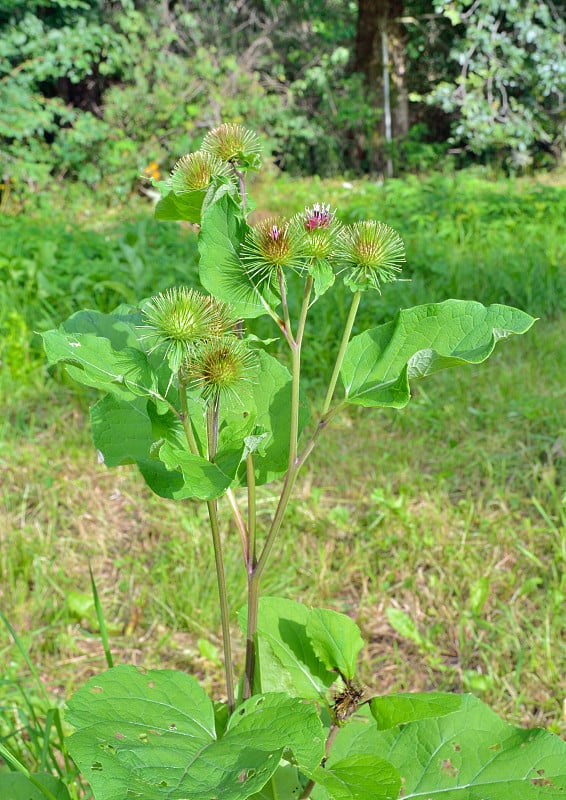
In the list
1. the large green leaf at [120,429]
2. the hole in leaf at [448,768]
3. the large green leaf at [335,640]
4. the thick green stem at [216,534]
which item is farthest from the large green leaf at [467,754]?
the large green leaf at [120,429]

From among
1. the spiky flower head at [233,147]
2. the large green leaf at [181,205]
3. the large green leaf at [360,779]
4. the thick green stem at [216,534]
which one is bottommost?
the large green leaf at [360,779]

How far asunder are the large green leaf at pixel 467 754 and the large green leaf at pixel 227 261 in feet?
1.54

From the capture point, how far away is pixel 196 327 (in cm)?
74

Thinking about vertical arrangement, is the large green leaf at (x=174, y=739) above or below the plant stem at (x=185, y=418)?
below

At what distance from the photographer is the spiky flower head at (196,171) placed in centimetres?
82

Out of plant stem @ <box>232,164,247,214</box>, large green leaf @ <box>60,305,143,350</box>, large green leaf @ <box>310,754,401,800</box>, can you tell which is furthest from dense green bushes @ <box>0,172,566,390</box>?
large green leaf @ <box>310,754,401,800</box>

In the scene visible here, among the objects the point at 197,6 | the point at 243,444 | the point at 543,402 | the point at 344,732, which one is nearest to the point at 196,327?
the point at 243,444

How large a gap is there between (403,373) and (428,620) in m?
1.52

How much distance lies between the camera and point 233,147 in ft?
2.78

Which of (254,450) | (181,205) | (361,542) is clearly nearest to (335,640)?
(254,450)

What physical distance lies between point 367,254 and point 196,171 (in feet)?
0.67

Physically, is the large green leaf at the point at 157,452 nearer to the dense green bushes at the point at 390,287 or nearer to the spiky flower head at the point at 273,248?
the spiky flower head at the point at 273,248

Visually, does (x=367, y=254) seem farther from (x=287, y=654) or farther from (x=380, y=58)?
(x=380, y=58)

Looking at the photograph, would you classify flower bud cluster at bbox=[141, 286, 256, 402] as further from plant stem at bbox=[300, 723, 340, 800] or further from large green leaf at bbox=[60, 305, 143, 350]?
plant stem at bbox=[300, 723, 340, 800]
